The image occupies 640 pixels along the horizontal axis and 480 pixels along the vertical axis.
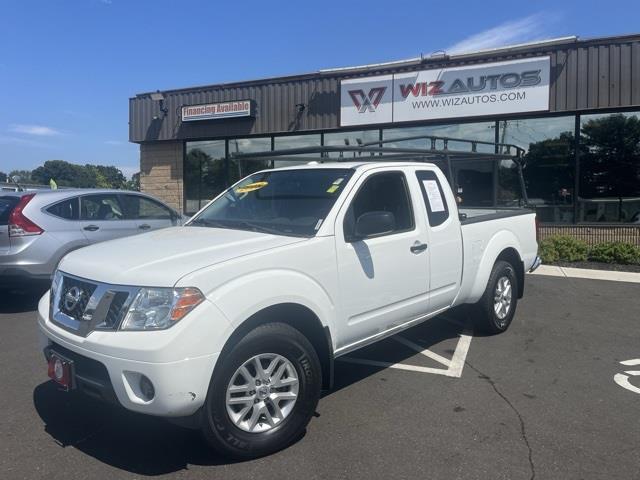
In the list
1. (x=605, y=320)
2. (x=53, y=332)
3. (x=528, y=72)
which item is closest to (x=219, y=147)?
(x=528, y=72)

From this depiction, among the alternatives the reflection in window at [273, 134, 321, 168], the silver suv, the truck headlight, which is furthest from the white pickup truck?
the reflection in window at [273, 134, 321, 168]

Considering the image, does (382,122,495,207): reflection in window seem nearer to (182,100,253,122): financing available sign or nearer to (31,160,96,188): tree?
(182,100,253,122): financing available sign

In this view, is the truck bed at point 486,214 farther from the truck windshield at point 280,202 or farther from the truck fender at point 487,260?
the truck windshield at point 280,202

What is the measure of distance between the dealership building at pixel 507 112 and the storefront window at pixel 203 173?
112 centimetres

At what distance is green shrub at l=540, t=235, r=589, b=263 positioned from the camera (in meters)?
11.0

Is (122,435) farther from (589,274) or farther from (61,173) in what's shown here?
(61,173)

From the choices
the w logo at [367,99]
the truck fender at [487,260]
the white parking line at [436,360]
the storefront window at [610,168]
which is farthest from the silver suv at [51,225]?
the storefront window at [610,168]

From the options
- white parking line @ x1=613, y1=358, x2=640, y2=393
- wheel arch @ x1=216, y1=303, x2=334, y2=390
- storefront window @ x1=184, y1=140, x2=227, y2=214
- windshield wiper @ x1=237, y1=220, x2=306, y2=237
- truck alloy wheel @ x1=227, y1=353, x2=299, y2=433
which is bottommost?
white parking line @ x1=613, y1=358, x2=640, y2=393

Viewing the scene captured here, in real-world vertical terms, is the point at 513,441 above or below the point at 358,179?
below

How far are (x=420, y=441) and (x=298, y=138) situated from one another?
11897 millimetres

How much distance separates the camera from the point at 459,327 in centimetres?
631

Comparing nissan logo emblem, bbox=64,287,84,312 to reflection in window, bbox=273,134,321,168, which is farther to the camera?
reflection in window, bbox=273,134,321,168

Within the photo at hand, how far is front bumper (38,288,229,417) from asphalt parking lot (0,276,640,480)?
1.57 feet

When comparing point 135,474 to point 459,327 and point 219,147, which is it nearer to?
point 459,327
